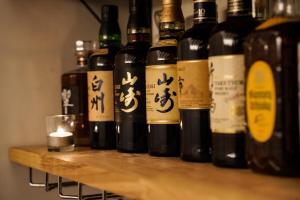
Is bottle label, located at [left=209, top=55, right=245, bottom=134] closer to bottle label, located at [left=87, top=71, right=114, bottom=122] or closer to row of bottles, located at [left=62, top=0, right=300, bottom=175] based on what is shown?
row of bottles, located at [left=62, top=0, right=300, bottom=175]

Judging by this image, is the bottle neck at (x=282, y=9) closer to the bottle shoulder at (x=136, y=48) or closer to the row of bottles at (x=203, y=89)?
the row of bottles at (x=203, y=89)

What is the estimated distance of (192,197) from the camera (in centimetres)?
53

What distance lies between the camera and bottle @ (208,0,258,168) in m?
0.64

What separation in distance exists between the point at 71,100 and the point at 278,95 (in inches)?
25.2

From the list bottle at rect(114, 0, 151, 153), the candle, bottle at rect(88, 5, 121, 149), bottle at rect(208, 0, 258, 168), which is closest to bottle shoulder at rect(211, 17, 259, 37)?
bottle at rect(208, 0, 258, 168)

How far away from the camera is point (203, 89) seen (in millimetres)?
720

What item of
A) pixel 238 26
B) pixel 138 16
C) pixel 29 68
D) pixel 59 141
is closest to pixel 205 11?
pixel 238 26

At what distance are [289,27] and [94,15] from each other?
0.81 m

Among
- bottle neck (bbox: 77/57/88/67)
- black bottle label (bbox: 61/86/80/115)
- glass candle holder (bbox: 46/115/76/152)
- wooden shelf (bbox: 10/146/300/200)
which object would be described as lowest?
wooden shelf (bbox: 10/146/300/200)

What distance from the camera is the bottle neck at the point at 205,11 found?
738 mm

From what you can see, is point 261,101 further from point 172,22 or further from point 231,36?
point 172,22

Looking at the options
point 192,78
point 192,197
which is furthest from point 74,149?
point 192,197

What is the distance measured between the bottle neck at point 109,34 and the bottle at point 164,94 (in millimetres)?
219

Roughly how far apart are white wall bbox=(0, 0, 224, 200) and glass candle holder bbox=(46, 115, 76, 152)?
7.3 inches
